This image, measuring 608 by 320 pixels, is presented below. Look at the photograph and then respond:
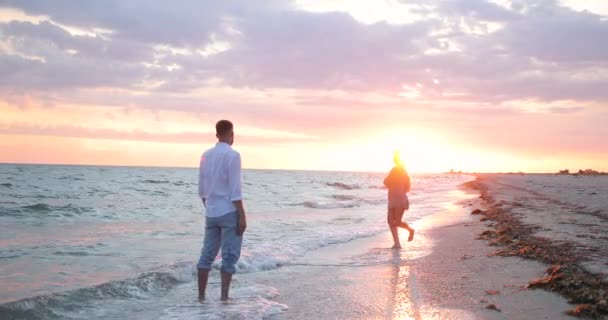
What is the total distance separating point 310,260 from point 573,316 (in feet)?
16.9

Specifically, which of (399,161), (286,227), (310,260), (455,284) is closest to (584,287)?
(455,284)

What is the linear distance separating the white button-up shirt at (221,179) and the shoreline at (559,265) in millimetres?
3554

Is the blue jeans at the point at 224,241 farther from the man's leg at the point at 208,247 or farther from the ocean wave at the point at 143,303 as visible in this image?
the ocean wave at the point at 143,303

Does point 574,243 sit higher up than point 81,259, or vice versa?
point 574,243

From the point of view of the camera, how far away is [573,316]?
171 inches

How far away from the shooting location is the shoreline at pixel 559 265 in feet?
15.0

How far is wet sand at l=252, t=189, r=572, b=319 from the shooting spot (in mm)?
4875

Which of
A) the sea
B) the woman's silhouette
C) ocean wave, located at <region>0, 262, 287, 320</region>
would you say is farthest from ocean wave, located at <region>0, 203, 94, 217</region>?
the woman's silhouette

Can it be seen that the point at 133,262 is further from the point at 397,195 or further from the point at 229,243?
the point at 397,195

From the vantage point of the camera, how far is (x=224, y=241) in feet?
18.2

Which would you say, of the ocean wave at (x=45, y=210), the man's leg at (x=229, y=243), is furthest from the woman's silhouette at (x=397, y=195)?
the ocean wave at (x=45, y=210)

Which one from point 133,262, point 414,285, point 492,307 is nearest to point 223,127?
point 414,285

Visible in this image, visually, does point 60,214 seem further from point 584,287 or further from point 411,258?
point 584,287

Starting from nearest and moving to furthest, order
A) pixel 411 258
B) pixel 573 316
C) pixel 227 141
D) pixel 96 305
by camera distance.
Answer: pixel 573 316 < pixel 227 141 < pixel 96 305 < pixel 411 258
